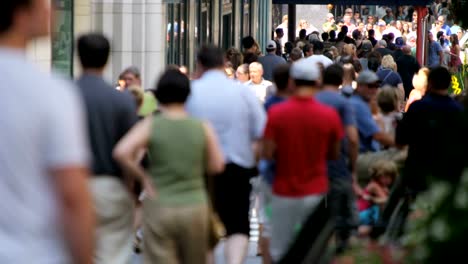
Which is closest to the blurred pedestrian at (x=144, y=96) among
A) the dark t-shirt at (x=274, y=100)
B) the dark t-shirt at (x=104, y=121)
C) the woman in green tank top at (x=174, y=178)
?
the dark t-shirt at (x=274, y=100)

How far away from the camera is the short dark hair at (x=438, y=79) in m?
11.4

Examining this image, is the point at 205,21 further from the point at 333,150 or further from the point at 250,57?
the point at 333,150

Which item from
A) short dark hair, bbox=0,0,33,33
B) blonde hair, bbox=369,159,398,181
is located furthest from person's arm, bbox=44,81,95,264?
blonde hair, bbox=369,159,398,181

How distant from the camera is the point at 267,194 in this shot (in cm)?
997

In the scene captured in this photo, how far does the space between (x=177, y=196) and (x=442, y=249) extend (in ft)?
13.4

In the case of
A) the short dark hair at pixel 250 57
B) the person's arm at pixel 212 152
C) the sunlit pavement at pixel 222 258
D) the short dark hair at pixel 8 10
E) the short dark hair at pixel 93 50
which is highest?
the short dark hair at pixel 8 10

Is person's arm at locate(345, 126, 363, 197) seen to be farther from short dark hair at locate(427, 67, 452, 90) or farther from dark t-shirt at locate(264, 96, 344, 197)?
dark t-shirt at locate(264, 96, 344, 197)

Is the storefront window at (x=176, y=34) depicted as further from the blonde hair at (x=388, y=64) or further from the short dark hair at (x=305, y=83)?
the short dark hair at (x=305, y=83)

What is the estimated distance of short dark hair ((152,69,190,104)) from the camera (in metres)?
8.64

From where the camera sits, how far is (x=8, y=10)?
4082 mm

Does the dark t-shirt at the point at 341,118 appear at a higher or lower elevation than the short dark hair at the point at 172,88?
lower

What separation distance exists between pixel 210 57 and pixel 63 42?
10.7 metres

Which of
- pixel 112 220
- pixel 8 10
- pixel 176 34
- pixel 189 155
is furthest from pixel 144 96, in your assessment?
pixel 176 34

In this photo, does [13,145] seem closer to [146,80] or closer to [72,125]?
[72,125]
